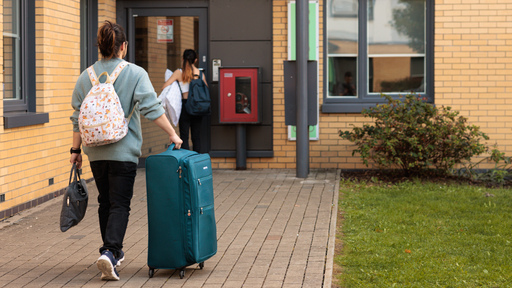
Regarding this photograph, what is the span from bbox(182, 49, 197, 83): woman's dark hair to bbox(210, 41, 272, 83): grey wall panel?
0.88 m

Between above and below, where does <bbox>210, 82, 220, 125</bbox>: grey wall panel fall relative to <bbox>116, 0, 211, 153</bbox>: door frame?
below

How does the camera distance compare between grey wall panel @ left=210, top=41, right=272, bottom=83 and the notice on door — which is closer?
grey wall panel @ left=210, top=41, right=272, bottom=83

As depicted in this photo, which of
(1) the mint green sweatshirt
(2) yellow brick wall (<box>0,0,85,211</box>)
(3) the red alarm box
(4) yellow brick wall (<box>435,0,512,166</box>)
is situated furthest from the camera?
(3) the red alarm box

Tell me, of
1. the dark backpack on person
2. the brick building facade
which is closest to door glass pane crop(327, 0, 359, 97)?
the brick building facade

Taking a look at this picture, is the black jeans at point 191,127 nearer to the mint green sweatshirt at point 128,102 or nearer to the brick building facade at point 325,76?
the brick building facade at point 325,76

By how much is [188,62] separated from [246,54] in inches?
47.3

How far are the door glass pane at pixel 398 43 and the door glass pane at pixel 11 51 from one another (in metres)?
5.31

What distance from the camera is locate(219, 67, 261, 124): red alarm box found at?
1169 centimetres

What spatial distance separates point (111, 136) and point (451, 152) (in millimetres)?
6380

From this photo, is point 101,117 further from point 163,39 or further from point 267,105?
point 163,39

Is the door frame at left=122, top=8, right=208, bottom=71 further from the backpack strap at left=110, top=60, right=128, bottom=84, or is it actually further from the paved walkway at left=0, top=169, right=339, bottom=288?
the backpack strap at left=110, top=60, right=128, bottom=84

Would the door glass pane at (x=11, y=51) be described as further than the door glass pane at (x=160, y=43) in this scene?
No

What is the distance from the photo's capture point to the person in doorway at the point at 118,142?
561 cm

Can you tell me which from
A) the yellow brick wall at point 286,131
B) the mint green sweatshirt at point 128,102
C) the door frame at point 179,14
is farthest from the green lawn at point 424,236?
the door frame at point 179,14
